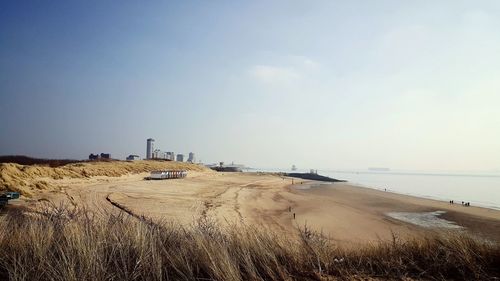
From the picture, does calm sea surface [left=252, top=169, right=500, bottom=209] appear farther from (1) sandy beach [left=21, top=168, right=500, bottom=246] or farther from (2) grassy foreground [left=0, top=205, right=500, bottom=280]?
(2) grassy foreground [left=0, top=205, right=500, bottom=280]

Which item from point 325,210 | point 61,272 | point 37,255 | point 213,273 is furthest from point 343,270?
point 325,210

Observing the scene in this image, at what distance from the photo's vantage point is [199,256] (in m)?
4.82

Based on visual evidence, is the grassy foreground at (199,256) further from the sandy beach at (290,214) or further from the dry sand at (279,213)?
the dry sand at (279,213)

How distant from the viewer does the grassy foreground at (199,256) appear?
14.1 feet

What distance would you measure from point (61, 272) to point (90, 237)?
1.01m

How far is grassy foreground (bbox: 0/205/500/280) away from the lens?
4.31 metres

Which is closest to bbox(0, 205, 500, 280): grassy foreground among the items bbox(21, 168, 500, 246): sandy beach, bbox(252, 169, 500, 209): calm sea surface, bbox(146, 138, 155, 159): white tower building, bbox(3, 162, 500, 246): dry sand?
bbox(21, 168, 500, 246): sandy beach

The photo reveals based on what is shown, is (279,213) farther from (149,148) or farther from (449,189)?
(149,148)

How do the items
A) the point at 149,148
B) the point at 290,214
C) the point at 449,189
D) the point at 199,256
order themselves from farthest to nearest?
the point at 149,148
the point at 449,189
the point at 290,214
the point at 199,256

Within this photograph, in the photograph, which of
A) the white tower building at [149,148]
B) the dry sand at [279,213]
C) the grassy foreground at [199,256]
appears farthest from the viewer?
the white tower building at [149,148]

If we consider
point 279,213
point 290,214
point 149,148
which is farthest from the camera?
point 149,148

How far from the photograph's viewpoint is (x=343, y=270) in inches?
195

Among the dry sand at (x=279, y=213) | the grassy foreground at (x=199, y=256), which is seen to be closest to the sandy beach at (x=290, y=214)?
the dry sand at (x=279, y=213)

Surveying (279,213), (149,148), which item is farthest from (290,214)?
(149,148)
